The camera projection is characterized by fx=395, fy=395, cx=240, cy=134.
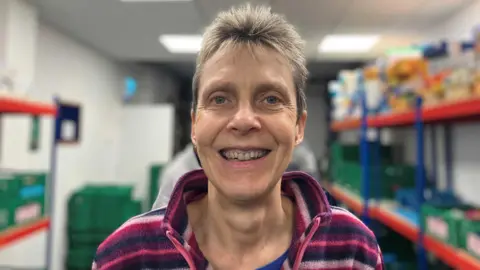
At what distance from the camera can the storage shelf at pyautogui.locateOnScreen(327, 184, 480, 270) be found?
60.1 inches

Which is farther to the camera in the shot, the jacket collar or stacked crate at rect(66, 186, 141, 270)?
stacked crate at rect(66, 186, 141, 270)

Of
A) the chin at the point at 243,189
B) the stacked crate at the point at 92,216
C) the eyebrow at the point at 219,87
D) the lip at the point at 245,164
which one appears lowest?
the stacked crate at the point at 92,216

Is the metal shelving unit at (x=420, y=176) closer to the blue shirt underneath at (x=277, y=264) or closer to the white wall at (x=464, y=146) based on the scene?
the white wall at (x=464, y=146)

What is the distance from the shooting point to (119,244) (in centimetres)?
84

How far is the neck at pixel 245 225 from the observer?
85cm

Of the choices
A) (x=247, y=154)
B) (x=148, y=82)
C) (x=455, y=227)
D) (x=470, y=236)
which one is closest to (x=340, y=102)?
(x=455, y=227)

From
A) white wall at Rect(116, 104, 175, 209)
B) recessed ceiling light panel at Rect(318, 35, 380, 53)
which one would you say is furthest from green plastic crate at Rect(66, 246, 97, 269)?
recessed ceiling light panel at Rect(318, 35, 380, 53)

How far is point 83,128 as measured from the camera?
4.61 meters

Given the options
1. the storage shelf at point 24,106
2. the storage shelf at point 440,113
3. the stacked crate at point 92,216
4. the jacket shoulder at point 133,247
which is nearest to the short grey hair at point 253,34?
the jacket shoulder at point 133,247

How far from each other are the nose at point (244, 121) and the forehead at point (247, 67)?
0.16 feet

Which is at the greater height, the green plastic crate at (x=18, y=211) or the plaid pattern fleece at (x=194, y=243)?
the plaid pattern fleece at (x=194, y=243)

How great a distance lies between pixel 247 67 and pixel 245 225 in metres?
0.34

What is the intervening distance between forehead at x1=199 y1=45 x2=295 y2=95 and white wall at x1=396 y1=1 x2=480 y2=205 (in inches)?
85.3

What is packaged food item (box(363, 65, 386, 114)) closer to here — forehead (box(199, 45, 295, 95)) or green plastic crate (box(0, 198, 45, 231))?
forehead (box(199, 45, 295, 95))
